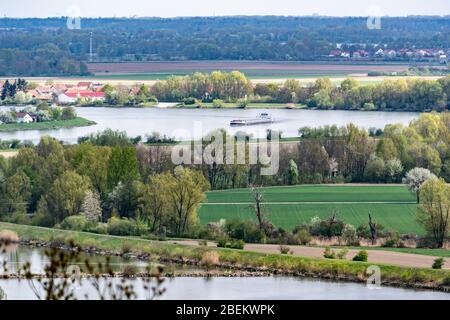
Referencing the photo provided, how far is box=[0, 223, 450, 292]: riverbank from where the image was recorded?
11.1 metres

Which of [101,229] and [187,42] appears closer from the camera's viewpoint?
[101,229]

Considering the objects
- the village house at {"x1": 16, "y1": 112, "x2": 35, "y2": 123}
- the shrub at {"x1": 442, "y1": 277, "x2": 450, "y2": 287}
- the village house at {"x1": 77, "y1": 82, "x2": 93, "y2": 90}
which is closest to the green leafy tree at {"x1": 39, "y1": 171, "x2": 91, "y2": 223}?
the shrub at {"x1": 442, "y1": 277, "x2": 450, "y2": 287}

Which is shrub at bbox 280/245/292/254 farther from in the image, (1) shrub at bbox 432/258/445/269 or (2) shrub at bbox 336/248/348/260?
(1) shrub at bbox 432/258/445/269

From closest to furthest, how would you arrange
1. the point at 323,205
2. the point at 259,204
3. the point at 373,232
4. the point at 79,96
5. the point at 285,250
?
the point at 285,250 < the point at 373,232 < the point at 259,204 < the point at 323,205 < the point at 79,96

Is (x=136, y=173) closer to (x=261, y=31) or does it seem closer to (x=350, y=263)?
(x=350, y=263)

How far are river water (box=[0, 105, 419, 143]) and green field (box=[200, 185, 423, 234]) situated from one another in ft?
14.8

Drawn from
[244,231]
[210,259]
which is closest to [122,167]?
[244,231]

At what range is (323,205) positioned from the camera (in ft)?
48.6

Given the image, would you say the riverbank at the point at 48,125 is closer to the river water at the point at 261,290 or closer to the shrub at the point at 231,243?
the shrub at the point at 231,243

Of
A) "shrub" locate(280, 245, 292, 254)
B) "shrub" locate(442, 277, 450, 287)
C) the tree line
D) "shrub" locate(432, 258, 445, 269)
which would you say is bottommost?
the tree line

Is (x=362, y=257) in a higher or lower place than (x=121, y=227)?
higher

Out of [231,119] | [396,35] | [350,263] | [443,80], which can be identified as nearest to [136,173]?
[350,263]

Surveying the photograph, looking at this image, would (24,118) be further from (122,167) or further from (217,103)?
(122,167)

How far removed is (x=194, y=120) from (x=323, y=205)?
37.3 feet
